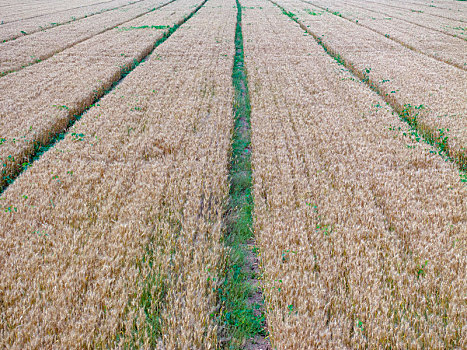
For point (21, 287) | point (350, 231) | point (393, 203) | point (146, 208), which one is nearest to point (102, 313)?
point (21, 287)

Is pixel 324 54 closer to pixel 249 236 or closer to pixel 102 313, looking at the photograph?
pixel 249 236

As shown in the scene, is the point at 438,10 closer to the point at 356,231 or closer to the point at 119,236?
the point at 356,231

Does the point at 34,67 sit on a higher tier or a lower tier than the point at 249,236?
higher

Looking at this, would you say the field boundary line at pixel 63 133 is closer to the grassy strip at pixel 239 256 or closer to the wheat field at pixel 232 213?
the wheat field at pixel 232 213

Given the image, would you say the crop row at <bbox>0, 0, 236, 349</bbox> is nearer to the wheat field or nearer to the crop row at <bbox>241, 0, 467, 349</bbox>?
the wheat field

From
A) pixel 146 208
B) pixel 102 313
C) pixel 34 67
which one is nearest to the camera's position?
pixel 102 313

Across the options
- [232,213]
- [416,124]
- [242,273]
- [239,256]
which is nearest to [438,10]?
[416,124]
